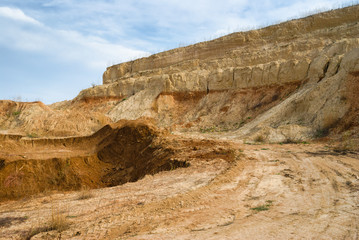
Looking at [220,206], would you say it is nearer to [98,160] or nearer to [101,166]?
[101,166]

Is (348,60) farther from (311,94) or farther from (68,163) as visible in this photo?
(68,163)

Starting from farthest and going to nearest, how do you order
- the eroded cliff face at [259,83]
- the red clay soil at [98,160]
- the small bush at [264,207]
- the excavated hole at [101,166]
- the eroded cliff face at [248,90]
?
the eroded cliff face at [259,83], the eroded cliff face at [248,90], the excavated hole at [101,166], the red clay soil at [98,160], the small bush at [264,207]

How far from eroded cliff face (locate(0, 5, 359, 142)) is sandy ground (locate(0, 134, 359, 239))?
7942 millimetres

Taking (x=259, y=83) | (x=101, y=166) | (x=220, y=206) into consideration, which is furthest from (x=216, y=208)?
(x=259, y=83)

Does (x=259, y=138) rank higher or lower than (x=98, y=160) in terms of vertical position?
higher

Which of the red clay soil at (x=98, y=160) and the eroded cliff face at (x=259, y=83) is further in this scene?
the eroded cliff face at (x=259, y=83)

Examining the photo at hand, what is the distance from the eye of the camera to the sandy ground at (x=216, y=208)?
3711 millimetres

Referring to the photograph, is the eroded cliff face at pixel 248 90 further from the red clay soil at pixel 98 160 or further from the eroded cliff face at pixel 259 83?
the red clay soil at pixel 98 160

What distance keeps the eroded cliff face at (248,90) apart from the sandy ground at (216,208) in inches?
313

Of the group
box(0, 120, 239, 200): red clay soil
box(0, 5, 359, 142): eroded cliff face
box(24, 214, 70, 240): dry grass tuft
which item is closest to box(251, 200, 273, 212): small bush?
box(24, 214, 70, 240): dry grass tuft

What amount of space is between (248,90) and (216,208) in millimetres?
20589

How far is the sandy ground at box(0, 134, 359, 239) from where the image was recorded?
146 inches

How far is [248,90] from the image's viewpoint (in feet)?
79.0

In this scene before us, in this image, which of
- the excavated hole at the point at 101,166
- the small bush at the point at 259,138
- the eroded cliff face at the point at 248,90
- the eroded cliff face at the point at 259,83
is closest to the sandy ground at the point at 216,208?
the excavated hole at the point at 101,166
